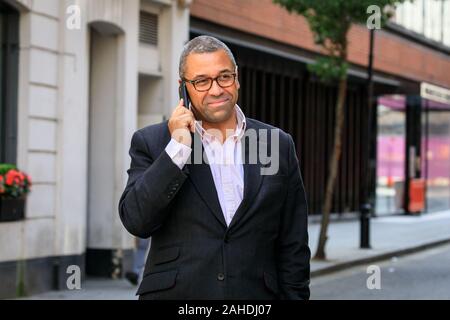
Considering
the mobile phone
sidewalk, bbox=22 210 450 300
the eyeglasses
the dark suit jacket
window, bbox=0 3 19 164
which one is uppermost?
window, bbox=0 3 19 164

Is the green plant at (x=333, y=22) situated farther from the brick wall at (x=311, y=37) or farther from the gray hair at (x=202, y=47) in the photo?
the gray hair at (x=202, y=47)

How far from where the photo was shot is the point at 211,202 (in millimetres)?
3375

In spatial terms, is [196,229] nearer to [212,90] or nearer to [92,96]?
[212,90]

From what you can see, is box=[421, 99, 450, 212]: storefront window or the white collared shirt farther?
box=[421, 99, 450, 212]: storefront window

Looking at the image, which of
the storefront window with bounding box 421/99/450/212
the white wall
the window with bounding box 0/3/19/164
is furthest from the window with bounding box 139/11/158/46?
the storefront window with bounding box 421/99/450/212

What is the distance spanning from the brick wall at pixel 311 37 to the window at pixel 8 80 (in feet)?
20.2

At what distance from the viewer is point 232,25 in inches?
762

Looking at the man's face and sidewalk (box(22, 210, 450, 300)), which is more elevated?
the man's face

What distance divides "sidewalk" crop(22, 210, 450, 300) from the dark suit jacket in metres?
7.72

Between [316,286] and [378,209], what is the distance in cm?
1631

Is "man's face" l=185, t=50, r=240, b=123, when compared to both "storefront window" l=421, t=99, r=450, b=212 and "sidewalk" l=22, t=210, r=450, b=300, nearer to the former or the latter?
"sidewalk" l=22, t=210, r=450, b=300

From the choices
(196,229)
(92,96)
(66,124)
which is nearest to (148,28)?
(92,96)

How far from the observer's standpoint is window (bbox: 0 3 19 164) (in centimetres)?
1173

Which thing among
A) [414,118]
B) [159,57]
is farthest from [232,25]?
[414,118]
